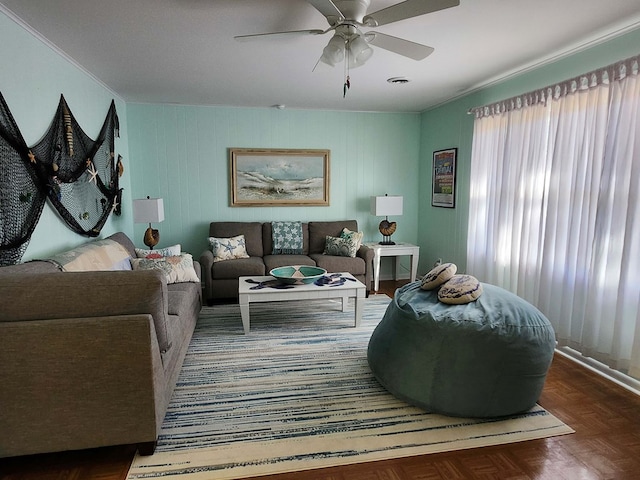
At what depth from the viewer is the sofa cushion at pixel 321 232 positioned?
507 cm

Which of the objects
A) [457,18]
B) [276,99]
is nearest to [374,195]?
[276,99]

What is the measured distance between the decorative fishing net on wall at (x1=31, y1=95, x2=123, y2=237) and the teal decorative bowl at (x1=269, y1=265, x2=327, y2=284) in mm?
1714

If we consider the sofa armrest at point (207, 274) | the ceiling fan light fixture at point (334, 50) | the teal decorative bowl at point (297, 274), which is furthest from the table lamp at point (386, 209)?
the ceiling fan light fixture at point (334, 50)

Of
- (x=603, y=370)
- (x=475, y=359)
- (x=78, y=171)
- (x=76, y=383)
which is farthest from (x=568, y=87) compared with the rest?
(x=78, y=171)

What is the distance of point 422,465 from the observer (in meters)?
1.89

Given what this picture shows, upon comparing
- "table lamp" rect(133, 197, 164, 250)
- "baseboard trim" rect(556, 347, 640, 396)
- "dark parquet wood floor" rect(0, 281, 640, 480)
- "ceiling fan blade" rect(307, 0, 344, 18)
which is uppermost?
"ceiling fan blade" rect(307, 0, 344, 18)

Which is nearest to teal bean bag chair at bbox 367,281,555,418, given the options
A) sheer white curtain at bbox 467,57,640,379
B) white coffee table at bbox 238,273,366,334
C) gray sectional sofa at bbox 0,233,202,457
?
sheer white curtain at bbox 467,57,640,379

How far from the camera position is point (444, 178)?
489 cm

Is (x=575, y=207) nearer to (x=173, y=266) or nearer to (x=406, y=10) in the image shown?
(x=406, y=10)

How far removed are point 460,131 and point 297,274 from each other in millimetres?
2614

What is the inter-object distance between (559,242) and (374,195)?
2.75 meters

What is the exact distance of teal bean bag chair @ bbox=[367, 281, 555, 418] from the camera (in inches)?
85.3

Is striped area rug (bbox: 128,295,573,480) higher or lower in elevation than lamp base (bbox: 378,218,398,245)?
lower

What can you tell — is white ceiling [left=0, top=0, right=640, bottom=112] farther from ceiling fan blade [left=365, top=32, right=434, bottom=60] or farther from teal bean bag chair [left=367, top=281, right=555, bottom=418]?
teal bean bag chair [left=367, top=281, right=555, bottom=418]
